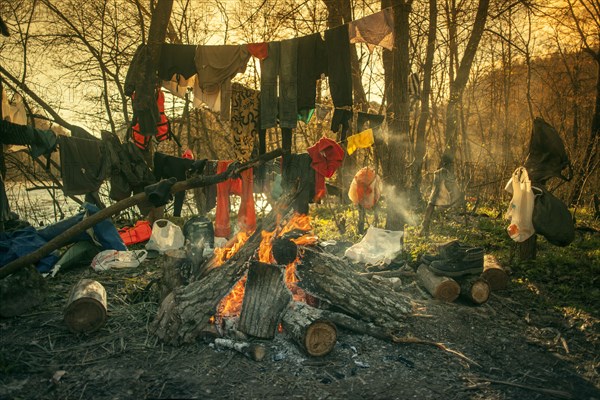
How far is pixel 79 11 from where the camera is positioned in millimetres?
10008

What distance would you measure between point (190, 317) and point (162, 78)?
4.41 meters

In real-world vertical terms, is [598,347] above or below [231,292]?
below

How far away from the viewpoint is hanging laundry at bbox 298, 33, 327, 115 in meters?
5.51


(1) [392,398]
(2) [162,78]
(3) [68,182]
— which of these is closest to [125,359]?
(1) [392,398]

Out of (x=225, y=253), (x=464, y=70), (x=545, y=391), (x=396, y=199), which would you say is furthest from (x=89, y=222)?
(x=464, y=70)

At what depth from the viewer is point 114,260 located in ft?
19.2

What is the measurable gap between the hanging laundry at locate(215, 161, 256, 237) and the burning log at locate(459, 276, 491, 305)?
11.9ft

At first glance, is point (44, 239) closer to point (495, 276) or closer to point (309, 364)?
point (309, 364)

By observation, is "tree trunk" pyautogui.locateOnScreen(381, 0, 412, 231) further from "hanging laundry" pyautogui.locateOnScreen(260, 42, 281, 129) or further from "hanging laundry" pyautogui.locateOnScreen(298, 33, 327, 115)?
"hanging laundry" pyautogui.locateOnScreen(260, 42, 281, 129)

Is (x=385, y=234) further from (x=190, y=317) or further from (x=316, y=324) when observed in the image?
(x=190, y=317)

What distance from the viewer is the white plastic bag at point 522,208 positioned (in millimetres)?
5148

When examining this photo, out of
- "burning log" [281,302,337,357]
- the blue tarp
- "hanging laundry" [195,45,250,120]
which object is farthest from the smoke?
the blue tarp

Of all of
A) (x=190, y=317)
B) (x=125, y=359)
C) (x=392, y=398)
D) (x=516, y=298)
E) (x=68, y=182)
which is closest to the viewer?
(x=392, y=398)

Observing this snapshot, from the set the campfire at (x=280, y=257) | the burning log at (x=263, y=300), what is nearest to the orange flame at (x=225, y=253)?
the campfire at (x=280, y=257)
